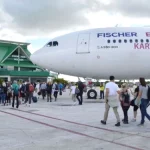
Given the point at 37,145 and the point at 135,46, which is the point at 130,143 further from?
the point at 135,46

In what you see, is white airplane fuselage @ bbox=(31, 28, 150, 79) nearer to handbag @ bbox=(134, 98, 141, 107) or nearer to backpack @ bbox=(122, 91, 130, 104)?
backpack @ bbox=(122, 91, 130, 104)

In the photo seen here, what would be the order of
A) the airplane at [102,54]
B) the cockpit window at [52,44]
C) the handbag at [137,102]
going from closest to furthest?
the handbag at [137,102]
the airplane at [102,54]
the cockpit window at [52,44]

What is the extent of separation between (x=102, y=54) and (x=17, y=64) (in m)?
63.3

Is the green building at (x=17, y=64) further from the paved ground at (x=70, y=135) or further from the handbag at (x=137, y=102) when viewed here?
the handbag at (x=137, y=102)

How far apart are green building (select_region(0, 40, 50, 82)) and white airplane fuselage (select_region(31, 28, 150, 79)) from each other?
5353cm

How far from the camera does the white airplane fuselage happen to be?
736 inches

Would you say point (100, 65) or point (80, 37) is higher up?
Answer: point (80, 37)

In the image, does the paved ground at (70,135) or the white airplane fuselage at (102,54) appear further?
the white airplane fuselage at (102,54)

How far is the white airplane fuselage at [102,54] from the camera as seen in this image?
1869 centimetres

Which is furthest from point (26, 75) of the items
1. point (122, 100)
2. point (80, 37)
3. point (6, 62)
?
point (122, 100)

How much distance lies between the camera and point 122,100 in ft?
32.1

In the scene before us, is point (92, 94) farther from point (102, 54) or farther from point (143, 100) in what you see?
point (143, 100)

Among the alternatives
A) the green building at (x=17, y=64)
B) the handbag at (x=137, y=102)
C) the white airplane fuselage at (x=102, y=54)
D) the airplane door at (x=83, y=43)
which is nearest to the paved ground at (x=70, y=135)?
the handbag at (x=137, y=102)

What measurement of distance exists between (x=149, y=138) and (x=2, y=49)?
75.5 m
